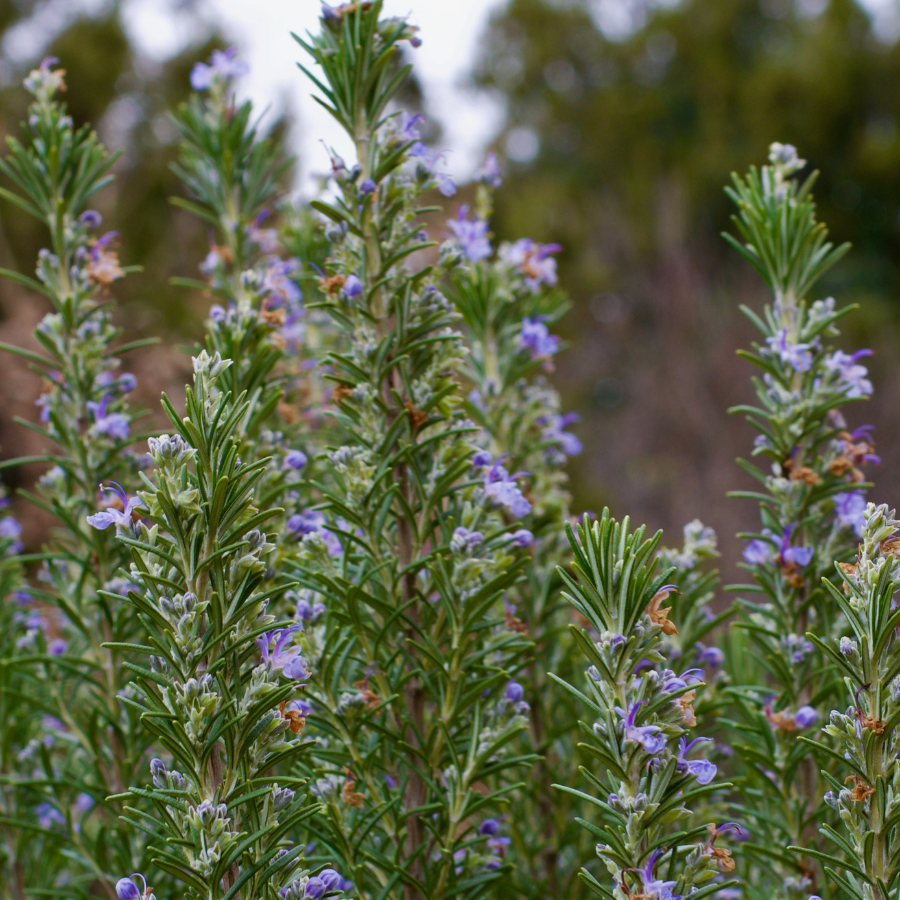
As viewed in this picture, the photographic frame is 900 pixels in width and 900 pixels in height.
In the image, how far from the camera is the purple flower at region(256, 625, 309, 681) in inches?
40.0

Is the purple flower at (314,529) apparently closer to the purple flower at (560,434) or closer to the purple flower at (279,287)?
the purple flower at (279,287)

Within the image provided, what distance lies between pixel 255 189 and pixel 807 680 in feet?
5.46

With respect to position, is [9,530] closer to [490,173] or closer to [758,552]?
[490,173]

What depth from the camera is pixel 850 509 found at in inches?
56.6

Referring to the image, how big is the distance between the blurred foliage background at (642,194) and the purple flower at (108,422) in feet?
8.48

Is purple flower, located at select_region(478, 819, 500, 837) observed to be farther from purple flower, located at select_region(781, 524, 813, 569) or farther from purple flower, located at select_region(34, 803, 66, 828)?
purple flower, located at select_region(34, 803, 66, 828)

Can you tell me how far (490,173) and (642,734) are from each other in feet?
4.44

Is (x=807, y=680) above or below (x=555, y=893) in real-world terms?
above

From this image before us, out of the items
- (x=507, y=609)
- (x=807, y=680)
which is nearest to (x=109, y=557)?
(x=507, y=609)

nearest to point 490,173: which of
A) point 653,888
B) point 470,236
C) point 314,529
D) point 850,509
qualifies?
point 470,236

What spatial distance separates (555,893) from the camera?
4.66 feet

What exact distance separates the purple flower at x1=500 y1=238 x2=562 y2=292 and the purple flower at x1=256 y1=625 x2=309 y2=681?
1.13 metres

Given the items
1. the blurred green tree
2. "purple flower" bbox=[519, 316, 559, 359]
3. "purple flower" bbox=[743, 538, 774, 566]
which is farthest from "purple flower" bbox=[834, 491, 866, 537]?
the blurred green tree

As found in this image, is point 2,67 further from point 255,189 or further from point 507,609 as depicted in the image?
point 507,609
